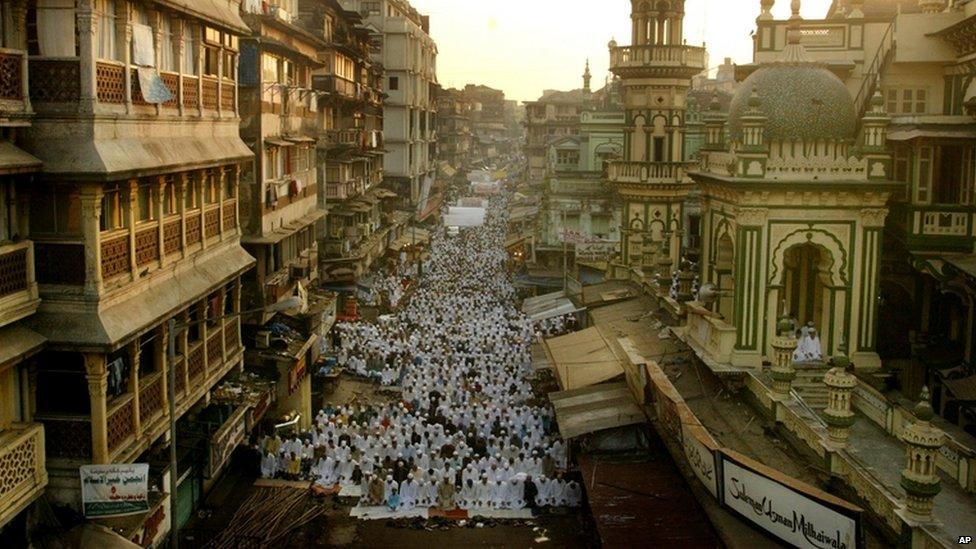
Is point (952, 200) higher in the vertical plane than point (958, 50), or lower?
lower

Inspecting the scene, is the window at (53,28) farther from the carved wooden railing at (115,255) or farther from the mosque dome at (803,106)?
the mosque dome at (803,106)

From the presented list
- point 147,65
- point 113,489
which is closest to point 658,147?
point 147,65

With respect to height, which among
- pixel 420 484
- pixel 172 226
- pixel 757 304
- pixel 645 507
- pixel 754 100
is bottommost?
pixel 420 484

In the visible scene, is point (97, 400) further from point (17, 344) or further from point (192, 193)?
point (192, 193)

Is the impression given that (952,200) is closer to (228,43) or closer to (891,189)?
(891,189)

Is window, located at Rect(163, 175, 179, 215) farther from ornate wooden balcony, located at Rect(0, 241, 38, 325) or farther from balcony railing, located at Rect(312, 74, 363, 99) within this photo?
balcony railing, located at Rect(312, 74, 363, 99)

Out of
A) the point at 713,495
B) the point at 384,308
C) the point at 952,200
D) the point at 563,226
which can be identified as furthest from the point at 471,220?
the point at 713,495

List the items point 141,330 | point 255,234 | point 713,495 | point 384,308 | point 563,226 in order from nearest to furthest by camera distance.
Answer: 1. point 141,330
2. point 713,495
3. point 255,234
4. point 384,308
5. point 563,226

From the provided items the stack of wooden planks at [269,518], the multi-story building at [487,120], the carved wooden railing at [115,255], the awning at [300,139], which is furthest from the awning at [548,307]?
the multi-story building at [487,120]
